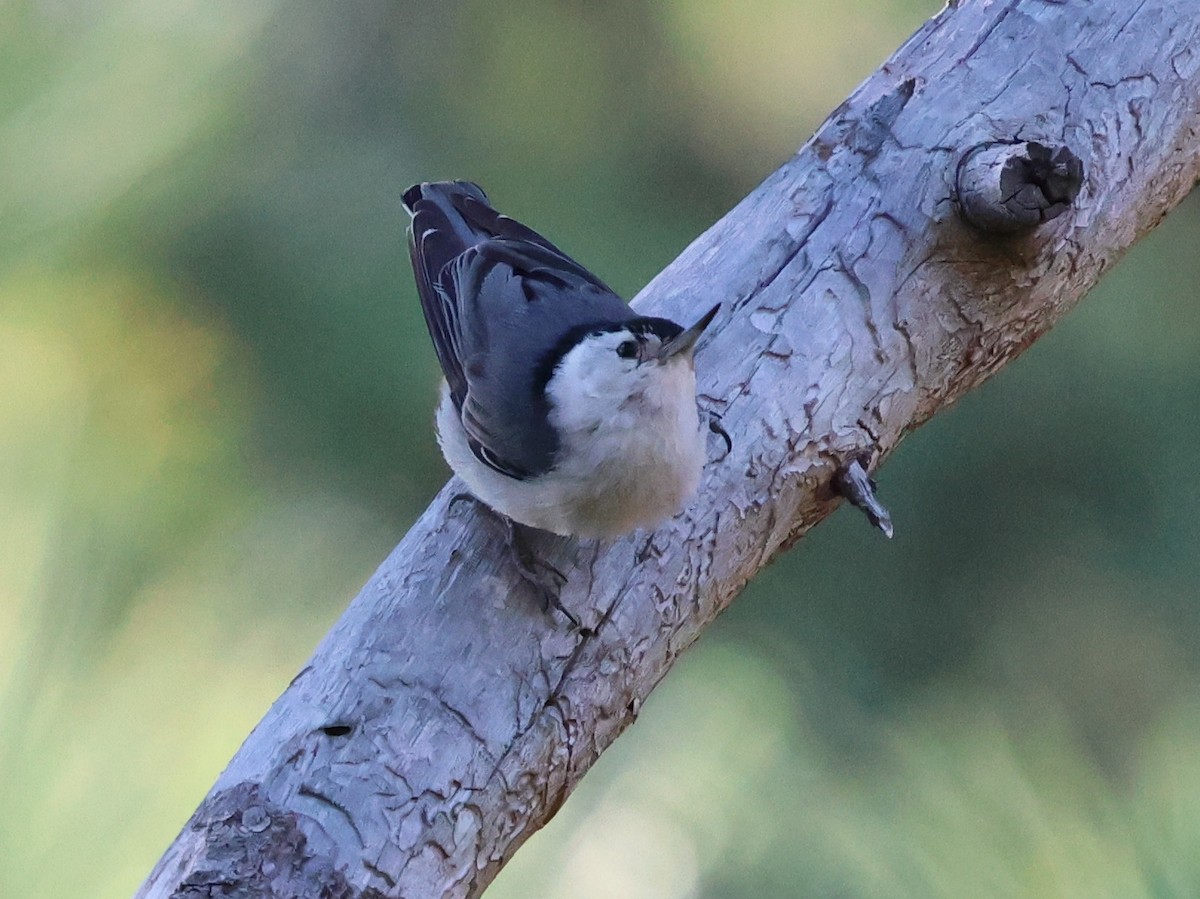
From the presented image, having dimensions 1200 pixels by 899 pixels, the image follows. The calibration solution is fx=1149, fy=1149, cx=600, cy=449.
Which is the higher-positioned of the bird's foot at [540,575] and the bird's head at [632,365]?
the bird's head at [632,365]

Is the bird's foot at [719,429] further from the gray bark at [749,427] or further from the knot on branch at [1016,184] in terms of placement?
the knot on branch at [1016,184]

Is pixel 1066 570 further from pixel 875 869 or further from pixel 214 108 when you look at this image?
pixel 214 108

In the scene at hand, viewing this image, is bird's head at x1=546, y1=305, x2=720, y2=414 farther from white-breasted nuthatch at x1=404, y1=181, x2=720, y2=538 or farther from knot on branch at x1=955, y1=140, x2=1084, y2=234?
knot on branch at x1=955, y1=140, x2=1084, y2=234

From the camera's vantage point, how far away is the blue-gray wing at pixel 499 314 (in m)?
0.82

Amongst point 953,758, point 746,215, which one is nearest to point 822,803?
point 953,758

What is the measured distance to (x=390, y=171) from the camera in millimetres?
1472

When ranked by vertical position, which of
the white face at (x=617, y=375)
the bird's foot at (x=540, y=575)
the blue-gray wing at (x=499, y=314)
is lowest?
the bird's foot at (x=540, y=575)

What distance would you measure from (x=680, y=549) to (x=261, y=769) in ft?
1.01

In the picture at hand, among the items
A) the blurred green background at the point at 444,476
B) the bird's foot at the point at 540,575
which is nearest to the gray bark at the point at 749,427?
the bird's foot at the point at 540,575

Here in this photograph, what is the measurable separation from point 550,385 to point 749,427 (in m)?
0.15

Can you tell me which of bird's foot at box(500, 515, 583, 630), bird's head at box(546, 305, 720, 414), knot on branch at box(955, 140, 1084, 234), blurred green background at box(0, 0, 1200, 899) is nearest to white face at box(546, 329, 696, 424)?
bird's head at box(546, 305, 720, 414)

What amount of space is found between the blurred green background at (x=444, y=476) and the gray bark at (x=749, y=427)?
23cm

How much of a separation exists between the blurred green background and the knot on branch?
1.30 ft

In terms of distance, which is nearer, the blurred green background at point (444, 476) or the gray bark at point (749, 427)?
the gray bark at point (749, 427)
